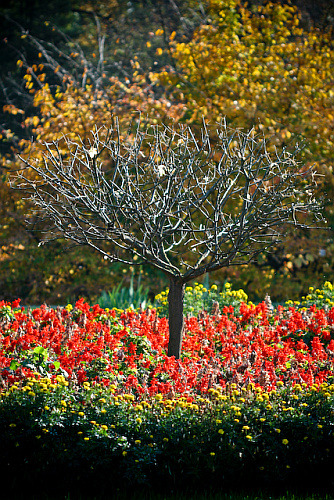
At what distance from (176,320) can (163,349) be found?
491 millimetres

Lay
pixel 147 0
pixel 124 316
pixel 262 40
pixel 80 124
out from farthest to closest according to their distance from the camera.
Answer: pixel 147 0, pixel 262 40, pixel 80 124, pixel 124 316

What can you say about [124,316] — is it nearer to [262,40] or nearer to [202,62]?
[202,62]

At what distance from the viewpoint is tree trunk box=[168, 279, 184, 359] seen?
5.50m

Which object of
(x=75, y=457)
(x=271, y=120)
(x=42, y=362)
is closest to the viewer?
(x=75, y=457)

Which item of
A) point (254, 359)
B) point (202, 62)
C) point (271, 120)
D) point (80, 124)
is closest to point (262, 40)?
point (202, 62)

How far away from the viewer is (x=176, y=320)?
5512 mm

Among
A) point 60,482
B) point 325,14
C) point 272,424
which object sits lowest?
point 60,482

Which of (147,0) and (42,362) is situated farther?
(147,0)

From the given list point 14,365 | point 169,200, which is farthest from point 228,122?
point 14,365

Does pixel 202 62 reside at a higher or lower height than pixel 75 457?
higher

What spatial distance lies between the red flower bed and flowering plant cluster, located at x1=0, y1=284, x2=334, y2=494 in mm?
18

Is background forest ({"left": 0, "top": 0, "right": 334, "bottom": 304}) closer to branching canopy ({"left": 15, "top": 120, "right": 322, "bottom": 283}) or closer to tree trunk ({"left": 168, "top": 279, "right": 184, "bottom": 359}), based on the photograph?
branching canopy ({"left": 15, "top": 120, "right": 322, "bottom": 283})

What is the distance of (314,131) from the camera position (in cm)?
914

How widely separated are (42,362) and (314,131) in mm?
5915
